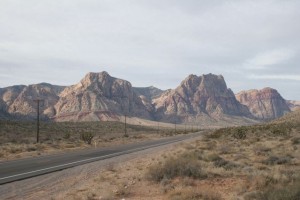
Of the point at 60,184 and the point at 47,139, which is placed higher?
the point at 60,184

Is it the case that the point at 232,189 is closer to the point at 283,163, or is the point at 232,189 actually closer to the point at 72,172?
the point at 283,163

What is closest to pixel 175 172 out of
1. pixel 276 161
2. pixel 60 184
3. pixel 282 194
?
pixel 60 184

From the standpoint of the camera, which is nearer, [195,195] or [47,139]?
[195,195]

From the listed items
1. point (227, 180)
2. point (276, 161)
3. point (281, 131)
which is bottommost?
point (227, 180)

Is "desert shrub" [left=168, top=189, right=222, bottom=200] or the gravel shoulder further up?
"desert shrub" [left=168, top=189, right=222, bottom=200]

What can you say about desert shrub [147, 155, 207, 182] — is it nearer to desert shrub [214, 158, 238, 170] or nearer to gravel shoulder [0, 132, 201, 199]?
gravel shoulder [0, 132, 201, 199]

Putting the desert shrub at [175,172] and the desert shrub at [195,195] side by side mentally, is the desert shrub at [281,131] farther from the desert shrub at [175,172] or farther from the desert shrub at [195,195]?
the desert shrub at [195,195]

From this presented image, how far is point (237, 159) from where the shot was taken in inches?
802

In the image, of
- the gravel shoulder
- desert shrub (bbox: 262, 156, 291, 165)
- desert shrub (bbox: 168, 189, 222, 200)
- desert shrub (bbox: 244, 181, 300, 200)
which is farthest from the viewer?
desert shrub (bbox: 262, 156, 291, 165)

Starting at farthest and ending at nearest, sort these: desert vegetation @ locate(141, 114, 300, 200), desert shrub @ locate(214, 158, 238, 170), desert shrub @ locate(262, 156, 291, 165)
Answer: desert shrub @ locate(262, 156, 291, 165) < desert shrub @ locate(214, 158, 238, 170) < desert vegetation @ locate(141, 114, 300, 200)

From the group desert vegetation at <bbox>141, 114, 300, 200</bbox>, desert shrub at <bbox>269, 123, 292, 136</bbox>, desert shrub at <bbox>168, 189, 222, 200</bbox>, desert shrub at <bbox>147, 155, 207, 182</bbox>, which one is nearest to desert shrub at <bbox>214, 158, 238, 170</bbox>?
desert vegetation at <bbox>141, 114, 300, 200</bbox>

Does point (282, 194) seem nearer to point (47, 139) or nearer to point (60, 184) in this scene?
point (60, 184)

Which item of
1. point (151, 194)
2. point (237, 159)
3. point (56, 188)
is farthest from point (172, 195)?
point (237, 159)

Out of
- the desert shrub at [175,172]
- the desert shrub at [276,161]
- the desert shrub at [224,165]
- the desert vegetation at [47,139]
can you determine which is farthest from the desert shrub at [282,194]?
the desert vegetation at [47,139]
